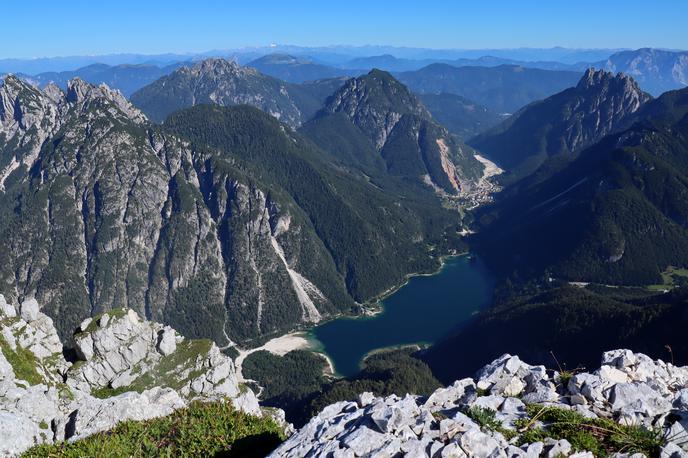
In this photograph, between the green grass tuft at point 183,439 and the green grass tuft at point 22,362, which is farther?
the green grass tuft at point 22,362

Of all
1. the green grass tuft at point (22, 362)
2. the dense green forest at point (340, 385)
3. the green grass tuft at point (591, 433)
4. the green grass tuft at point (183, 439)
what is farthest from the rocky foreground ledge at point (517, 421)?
the dense green forest at point (340, 385)

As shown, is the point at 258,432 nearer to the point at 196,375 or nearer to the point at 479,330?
the point at 196,375

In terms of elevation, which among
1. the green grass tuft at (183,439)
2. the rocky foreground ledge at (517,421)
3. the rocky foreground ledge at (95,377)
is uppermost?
the rocky foreground ledge at (517,421)

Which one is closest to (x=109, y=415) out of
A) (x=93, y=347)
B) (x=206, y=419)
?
(x=206, y=419)

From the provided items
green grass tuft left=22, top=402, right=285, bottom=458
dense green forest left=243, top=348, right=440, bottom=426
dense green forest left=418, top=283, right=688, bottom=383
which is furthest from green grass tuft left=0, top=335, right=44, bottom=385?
dense green forest left=418, top=283, right=688, bottom=383

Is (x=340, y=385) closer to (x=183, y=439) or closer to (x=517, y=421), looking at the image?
(x=183, y=439)

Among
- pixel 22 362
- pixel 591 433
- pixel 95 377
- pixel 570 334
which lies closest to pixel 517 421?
pixel 591 433

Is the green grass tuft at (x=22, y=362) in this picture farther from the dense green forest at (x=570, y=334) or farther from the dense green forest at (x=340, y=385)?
the dense green forest at (x=570, y=334)
